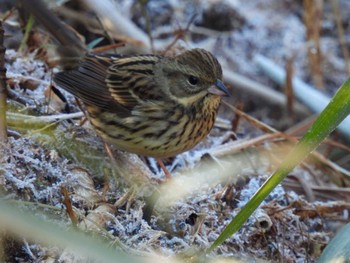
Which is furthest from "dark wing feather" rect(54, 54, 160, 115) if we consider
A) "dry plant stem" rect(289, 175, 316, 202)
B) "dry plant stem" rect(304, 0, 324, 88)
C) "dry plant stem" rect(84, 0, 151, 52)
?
"dry plant stem" rect(304, 0, 324, 88)

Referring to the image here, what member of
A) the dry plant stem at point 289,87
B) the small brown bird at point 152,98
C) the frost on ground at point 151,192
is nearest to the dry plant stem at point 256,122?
the frost on ground at point 151,192

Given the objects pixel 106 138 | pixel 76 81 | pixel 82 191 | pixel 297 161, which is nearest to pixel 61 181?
pixel 82 191

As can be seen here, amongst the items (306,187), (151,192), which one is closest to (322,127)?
(151,192)

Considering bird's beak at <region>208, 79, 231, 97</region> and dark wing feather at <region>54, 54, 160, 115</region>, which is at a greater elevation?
bird's beak at <region>208, 79, 231, 97</region>

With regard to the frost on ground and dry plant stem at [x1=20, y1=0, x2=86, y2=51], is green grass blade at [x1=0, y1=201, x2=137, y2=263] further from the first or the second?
dry plant stem at [x1=20, y1=0, x2=86, y2=51]

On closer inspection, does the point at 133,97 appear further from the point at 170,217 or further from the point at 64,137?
the point at 170,217

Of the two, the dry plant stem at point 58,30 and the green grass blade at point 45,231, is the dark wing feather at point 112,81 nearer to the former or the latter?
the dry plant stem at point 58,30

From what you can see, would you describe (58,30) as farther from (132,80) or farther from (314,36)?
(314,36)
